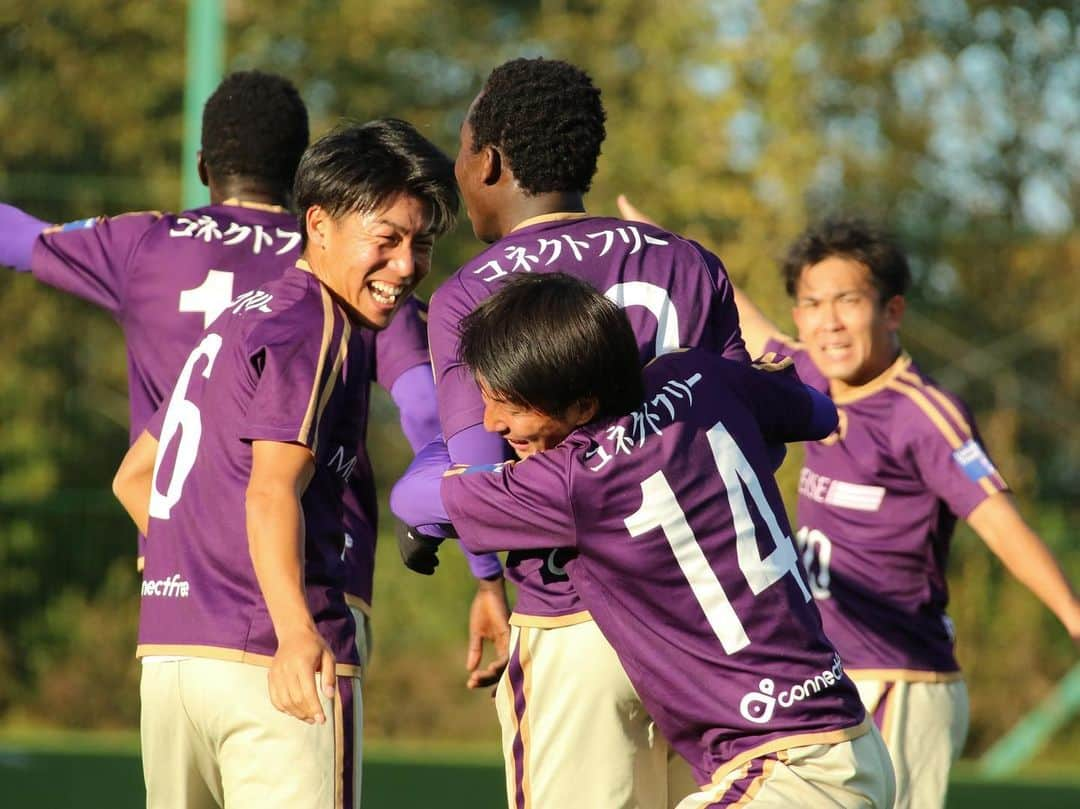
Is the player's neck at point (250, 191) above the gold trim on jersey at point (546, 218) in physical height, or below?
above

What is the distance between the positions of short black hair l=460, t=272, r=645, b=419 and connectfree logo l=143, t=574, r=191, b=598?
2.75 ft

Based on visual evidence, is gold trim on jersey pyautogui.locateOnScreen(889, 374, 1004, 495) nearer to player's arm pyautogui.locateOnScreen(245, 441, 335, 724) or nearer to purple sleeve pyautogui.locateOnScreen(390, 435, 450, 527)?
purple sleeve pyautogui.locateOnScreen(390, 435, 450, 527)

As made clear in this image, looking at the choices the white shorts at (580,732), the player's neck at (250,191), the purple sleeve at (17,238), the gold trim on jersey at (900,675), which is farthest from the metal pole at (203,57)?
the white shorts at (580,732)

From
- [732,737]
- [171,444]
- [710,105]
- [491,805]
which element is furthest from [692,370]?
[710,105]

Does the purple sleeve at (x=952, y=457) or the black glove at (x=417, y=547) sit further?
the purple sleeve at (x=952, y=457)

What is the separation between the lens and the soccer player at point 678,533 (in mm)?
2871

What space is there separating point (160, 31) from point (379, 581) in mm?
4595

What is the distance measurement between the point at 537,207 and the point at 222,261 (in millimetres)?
987

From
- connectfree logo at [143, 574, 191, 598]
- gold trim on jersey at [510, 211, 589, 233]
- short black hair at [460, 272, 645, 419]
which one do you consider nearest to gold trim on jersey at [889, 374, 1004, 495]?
gold trim on jersey at [510, 211, 589, 233]

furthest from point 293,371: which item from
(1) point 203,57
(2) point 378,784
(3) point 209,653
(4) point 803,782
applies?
(1) point 203,57

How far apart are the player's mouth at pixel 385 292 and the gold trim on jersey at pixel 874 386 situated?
6.39ft

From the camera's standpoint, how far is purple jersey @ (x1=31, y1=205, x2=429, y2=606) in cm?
411

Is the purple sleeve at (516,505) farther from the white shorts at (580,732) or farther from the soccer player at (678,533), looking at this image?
the white shorts at (580,732)

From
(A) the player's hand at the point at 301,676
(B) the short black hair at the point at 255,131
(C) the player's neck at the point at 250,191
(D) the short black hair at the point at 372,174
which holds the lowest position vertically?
(A) the player's hand at the point at 301,676
